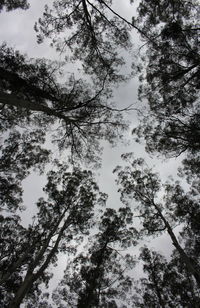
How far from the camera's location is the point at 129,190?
1436 centimetres

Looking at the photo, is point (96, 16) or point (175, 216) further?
point (175, 216)

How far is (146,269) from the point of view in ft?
51.3

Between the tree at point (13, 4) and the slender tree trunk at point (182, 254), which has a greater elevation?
the tree at point (13, 4)

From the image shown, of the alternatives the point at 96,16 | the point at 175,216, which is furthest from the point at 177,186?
the point at 96,16

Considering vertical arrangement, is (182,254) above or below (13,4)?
below

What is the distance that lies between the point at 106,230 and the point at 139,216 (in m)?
2.64

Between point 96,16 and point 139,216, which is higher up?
point 96,16

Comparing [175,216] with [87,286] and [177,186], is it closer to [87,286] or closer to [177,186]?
[177,186]

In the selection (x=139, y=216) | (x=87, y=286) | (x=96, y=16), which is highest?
(x=96, y=16)

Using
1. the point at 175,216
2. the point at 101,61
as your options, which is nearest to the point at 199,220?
the point at 175,216

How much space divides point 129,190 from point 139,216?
1.94m

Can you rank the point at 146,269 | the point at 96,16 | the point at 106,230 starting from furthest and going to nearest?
the point at 146,269
the point at 106,230
the point at 96,16

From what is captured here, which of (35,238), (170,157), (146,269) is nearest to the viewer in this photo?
(170,157)

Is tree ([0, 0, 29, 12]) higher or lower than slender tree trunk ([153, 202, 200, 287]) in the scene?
higher
